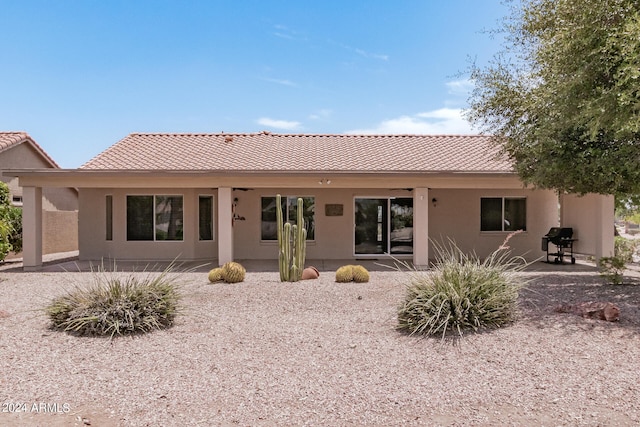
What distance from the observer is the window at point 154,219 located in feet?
52.2

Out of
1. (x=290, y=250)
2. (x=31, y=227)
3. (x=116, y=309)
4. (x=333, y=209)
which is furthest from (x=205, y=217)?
(x=116, y=309)

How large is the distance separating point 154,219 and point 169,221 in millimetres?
540

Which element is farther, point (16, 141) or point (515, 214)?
point (16, 141)

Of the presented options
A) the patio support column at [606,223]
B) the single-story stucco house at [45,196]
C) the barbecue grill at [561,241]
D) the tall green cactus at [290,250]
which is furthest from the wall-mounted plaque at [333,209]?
the single-story stucco house at [45,196]

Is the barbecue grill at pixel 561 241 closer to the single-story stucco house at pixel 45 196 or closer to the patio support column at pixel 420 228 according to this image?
the patio support column at pixel 420 228

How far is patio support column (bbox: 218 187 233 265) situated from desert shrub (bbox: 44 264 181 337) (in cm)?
646

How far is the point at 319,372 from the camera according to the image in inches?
200

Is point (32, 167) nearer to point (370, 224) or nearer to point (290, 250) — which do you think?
point (370, 224)

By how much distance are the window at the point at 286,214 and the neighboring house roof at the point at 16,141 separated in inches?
476

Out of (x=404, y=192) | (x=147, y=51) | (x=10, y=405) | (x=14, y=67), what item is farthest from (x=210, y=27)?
(x=10, y=405)

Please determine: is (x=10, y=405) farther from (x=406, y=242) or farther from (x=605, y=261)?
(x=406, y=242)

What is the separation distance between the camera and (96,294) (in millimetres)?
6910

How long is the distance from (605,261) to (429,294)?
619cm

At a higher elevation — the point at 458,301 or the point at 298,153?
the point at 298,153
